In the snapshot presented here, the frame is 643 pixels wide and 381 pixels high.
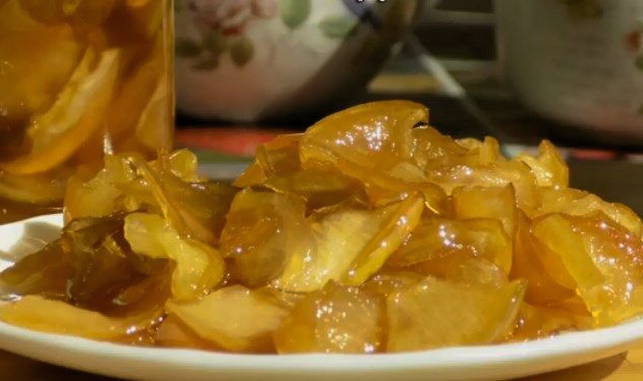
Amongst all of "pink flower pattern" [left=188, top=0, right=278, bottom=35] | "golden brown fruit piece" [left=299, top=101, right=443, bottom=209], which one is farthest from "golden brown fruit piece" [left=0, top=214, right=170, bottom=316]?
"pink flower pattern" [left=188, top=0, right=278, bottom=35]

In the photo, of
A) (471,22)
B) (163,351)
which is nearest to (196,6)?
(163,351)

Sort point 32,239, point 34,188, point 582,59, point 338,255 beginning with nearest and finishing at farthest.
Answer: point 338,255 < point 32,239 < point 34,188 < point 582,59

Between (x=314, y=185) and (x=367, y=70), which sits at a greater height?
(x=314, y=185)

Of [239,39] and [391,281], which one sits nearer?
[391,281]

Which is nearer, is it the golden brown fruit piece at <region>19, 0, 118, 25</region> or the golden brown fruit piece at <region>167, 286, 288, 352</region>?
the golden brown fruit piece at <region>167, 286, 288, 352</region>

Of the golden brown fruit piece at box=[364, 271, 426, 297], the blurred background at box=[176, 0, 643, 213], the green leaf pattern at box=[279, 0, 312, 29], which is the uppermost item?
the golden brown fruit piece at box=[364, 271, 426, 297]

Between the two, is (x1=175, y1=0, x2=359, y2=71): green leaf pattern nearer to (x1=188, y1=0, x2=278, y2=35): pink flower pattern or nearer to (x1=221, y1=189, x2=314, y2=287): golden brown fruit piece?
(x1=188, y1=0, x2=278, y2=35): pink flower pattern

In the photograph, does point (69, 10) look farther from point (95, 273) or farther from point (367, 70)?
point (367, 70)

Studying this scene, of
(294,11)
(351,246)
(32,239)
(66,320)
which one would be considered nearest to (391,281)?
(351,246)

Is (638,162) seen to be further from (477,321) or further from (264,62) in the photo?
(477,321)
